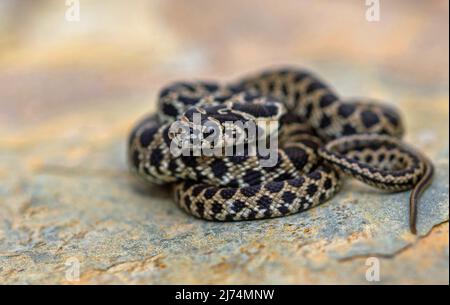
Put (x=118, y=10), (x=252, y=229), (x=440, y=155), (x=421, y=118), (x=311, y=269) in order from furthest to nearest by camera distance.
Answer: (x=118, y=10) → (x=421, y=118) → (x=440, y=155) → (x=252, y=229) → (x=311, y=269)

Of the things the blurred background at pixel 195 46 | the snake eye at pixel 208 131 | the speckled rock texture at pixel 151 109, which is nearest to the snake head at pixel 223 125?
the snake eye at pixel 208 131

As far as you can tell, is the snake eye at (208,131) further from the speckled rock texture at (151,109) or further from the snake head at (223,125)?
the speckled rock texture at (151,109)

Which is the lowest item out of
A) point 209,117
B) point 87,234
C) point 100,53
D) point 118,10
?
point 87,234

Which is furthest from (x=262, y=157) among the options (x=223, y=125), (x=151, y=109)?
(x=151, y=109)

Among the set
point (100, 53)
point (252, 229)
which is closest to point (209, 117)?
point (252, 229)

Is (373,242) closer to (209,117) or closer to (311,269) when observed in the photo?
(311,269)

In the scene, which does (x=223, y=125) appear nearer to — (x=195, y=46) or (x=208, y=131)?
(x=208, y=131)
